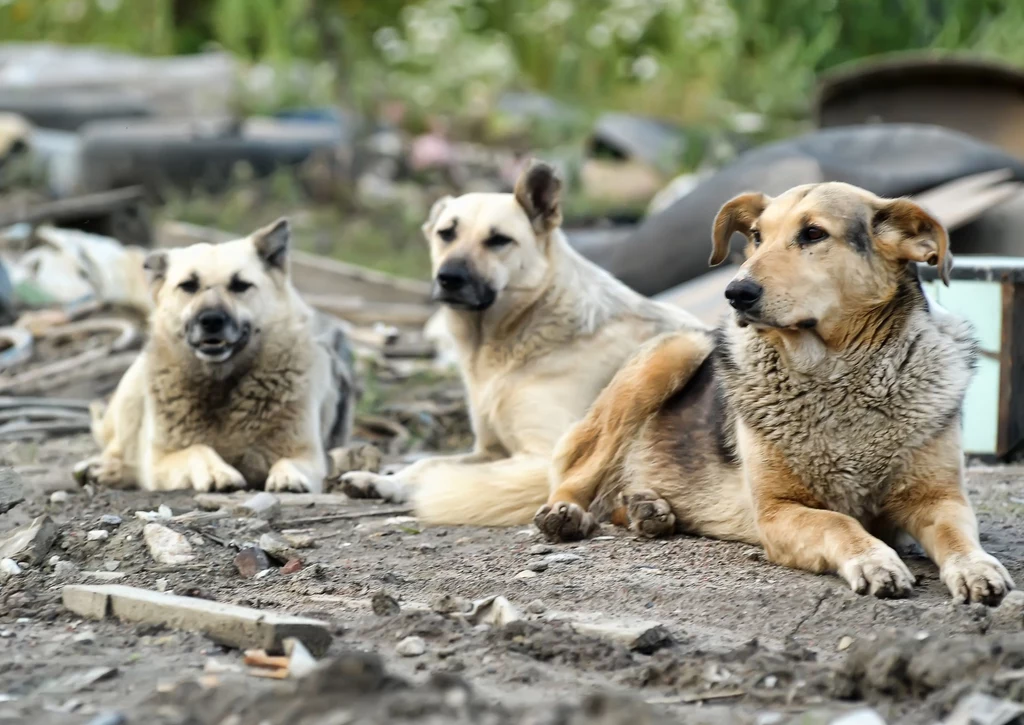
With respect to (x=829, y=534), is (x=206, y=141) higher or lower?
higher

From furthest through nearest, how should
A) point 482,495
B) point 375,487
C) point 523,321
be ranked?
point 523,321
point 375,487
point 482,495

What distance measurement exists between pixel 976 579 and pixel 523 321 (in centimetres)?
270

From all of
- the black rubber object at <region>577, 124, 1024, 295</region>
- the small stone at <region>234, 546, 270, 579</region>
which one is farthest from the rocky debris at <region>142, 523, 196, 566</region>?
the black rubber object at <region>577, 124, 1024, 295</region>

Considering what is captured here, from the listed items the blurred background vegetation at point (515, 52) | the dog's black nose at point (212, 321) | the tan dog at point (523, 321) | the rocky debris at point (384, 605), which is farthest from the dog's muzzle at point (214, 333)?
the blurred background vegetation at point (515, 52)

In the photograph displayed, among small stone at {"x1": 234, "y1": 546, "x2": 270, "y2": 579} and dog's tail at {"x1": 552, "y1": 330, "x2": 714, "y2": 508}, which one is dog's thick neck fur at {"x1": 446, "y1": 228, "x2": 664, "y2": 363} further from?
small stone at {"x1": 234, "y1": 546, "x2": 270, "y2": 579}

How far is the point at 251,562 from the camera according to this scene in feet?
14.2

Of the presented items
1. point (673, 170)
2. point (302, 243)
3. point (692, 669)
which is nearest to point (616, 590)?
point (692, 669)

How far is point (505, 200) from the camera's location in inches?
242

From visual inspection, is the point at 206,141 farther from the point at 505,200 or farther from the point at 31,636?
the point at 31,636

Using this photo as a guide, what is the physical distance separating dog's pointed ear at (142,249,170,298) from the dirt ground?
158 cm

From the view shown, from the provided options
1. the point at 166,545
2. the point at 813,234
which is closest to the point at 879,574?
the point at 813,234

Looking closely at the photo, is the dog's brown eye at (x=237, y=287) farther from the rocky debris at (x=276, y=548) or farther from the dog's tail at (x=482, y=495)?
the rocky debris at (x=276, y=548)

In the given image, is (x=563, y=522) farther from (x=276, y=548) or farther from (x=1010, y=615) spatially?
(x=1010, y=615)

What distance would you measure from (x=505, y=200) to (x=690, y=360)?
146 cm
